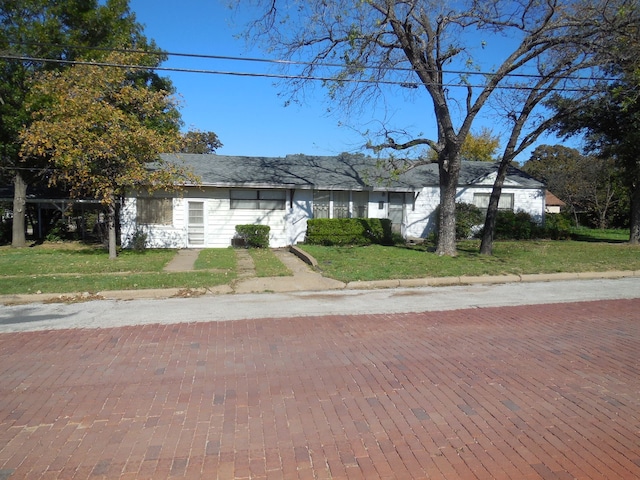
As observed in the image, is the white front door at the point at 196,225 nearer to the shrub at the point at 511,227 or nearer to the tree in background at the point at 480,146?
the shrub at the point at 511,227

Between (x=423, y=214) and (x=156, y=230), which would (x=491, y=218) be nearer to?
(x=423, y=214)

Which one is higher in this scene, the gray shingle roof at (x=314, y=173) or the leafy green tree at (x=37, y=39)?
the leafy green tree at (x=37, y=39)

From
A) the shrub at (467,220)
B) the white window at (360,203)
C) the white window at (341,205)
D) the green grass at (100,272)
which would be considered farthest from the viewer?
the shrub at (467,220)

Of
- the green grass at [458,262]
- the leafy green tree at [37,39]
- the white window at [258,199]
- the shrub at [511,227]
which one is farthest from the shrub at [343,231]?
the leafy green tree at [37,39]

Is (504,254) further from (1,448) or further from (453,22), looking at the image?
(1,448)

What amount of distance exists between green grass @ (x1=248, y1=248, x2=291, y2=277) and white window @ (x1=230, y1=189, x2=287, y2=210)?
85.0 inches

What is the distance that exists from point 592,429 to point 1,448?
4.59 meters

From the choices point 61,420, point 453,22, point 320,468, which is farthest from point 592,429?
point 453,22

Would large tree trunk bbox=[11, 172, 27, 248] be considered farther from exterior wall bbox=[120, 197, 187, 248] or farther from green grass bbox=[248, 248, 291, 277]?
green grass bbox=[248, 248, 291, 277]

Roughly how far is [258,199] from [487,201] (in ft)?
38.8

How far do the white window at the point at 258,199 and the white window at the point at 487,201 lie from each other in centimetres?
1016

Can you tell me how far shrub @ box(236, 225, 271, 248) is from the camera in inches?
747

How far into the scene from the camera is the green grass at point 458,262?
1186 cm

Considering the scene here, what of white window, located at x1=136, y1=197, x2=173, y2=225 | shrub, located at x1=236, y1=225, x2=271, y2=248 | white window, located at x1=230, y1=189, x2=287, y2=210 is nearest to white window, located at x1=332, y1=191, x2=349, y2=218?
white window, located at x1=230, y1=189, x2=287, y2=210
